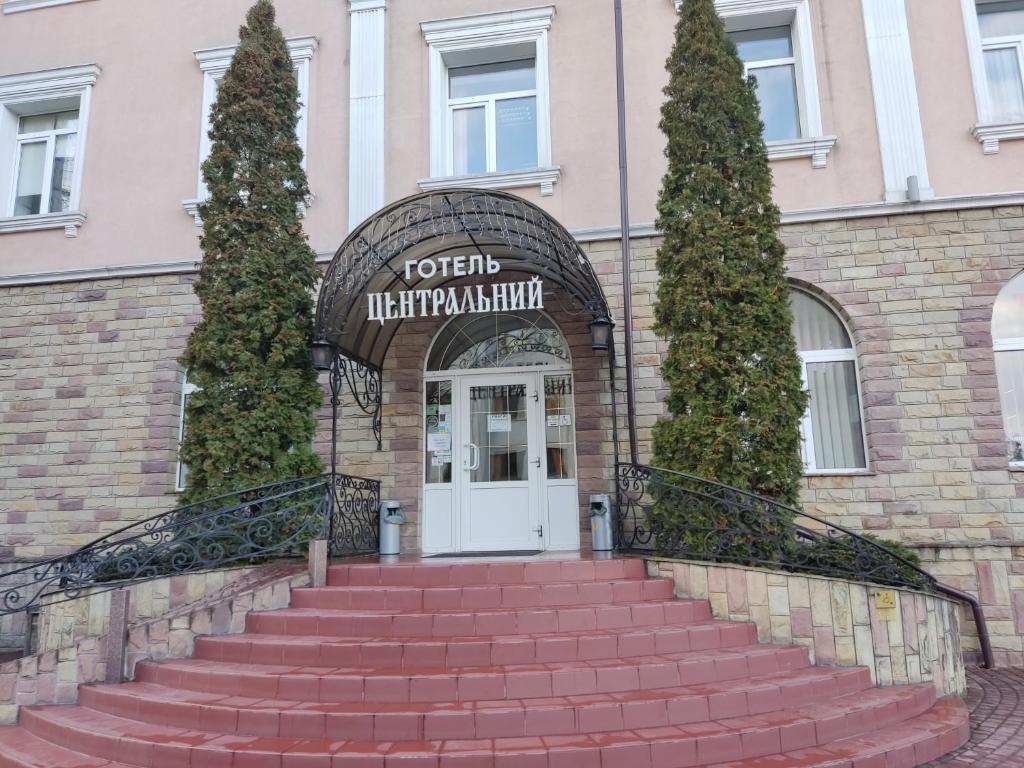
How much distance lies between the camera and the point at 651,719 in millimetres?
4258

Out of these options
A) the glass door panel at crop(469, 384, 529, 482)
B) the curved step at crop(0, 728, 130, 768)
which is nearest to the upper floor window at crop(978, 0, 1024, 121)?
the glass door panel at crop(469, 384, 529, 482)

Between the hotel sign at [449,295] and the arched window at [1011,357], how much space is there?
16.7 feet

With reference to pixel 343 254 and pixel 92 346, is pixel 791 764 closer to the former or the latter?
pixel 343 254

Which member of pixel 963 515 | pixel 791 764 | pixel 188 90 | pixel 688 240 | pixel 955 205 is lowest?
pixel 791 764

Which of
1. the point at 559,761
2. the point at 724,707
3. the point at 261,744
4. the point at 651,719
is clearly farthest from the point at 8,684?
the point at 724,707

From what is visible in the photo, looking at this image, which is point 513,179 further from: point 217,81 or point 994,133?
point 994,133

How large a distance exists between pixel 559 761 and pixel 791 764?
1.30 m

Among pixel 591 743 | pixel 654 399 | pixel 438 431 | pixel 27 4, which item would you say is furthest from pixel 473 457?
pixel 27 4

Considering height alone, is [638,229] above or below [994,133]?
below

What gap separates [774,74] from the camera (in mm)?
9039

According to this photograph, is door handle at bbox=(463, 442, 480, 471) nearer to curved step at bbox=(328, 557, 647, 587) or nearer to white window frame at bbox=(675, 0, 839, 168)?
curved step at bbox=(328, 557, 647, 587)

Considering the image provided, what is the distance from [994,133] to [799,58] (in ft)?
7.74

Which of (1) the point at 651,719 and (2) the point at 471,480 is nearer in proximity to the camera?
(1) the point at 651,719

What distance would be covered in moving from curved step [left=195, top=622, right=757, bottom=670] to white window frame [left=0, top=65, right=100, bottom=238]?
729 cm
